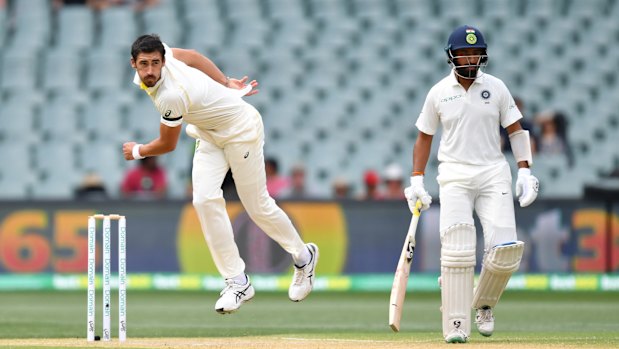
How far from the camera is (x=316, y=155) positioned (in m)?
14.4

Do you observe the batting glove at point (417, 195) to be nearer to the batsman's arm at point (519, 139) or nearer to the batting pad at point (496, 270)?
the batting pad at point (496, 270)

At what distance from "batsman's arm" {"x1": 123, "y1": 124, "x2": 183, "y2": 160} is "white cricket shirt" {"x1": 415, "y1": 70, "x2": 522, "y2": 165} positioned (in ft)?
4.61

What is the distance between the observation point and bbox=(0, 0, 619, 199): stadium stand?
47.4 ft

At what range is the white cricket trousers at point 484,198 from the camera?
720 cm

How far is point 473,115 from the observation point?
7215 millimetres

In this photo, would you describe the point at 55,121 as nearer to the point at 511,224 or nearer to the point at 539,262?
the point at 539,262

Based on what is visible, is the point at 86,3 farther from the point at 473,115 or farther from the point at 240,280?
the point at 473,115

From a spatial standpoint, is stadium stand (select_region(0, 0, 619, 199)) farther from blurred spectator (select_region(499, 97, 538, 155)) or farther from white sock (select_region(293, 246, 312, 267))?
white sock (select_region(293, 246, 312, 267))

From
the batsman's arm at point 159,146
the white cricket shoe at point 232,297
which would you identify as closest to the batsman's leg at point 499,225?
the white cricket shoe at point 232,297

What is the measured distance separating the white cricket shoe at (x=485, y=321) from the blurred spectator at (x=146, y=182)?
5.96 meters

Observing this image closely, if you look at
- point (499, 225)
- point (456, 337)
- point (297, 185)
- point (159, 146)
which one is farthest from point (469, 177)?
point (297, 185)

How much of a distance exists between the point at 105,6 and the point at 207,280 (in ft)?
16.5

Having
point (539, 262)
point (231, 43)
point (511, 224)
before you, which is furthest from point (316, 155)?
point (511, 224)

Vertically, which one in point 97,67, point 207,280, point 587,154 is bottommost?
point 207,280
